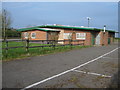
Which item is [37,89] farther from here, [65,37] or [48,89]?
[65,37]

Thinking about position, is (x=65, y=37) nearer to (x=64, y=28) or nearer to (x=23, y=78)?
(x=64, y=28)

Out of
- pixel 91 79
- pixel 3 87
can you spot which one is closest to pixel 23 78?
pixel 3 87

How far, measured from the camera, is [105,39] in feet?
89.6

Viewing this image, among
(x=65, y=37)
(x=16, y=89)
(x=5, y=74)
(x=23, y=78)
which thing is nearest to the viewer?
(x=16, y=89)

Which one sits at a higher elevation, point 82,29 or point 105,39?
point 82,29

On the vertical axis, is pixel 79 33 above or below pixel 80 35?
above

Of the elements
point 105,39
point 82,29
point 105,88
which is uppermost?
point 82,29

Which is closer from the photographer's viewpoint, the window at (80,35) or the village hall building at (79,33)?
the village hall building at (79,33)

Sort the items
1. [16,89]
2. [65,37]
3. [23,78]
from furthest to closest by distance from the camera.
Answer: [65,37] < [23,78] < [16,89]

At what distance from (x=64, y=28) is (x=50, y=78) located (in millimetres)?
22688

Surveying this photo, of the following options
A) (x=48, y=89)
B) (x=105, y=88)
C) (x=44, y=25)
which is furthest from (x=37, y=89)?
(x=44, y=25)

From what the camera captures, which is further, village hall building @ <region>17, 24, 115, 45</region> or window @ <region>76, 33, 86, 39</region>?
window @ <region>76, 33, 86, 39</region>

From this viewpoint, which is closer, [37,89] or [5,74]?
[37,89]

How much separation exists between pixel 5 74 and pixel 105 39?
24.3 meters
